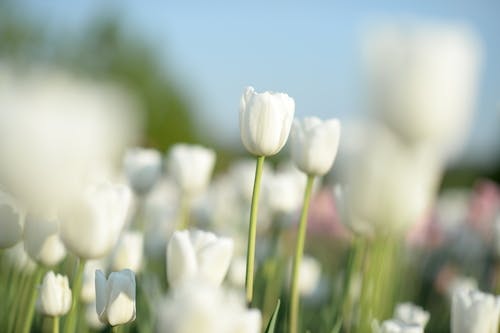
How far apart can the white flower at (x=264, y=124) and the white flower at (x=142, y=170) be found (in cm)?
88

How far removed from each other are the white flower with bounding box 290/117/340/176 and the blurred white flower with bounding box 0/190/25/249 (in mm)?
659

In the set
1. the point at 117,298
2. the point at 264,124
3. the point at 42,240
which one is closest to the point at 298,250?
the point at 264,124

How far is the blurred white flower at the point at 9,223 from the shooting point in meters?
1.43

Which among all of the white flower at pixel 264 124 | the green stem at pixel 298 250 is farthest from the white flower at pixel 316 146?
the white flower at pixel 264 124

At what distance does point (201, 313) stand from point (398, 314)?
1129mm

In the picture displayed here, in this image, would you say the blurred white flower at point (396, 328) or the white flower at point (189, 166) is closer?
the blurred white flower at point (396, 328)

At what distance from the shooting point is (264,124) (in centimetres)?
149

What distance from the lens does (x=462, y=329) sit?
161 cm

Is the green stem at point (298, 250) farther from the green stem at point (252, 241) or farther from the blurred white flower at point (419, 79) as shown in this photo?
the blurred white flower at point (419, 79)

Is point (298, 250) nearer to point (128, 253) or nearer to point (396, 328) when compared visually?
point (396, 328)

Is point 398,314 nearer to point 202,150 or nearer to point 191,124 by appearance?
point 202,150

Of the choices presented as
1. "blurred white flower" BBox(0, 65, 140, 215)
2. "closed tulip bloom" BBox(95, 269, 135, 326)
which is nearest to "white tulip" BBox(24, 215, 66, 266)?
"closed tulip bloom" BBox(95, 269, 135, 326)

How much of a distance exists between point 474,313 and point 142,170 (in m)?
1.21

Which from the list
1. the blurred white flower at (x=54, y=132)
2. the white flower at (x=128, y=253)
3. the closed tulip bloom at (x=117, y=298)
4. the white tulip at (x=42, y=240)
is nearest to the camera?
the blurred white flower at (x=54, y=132)
